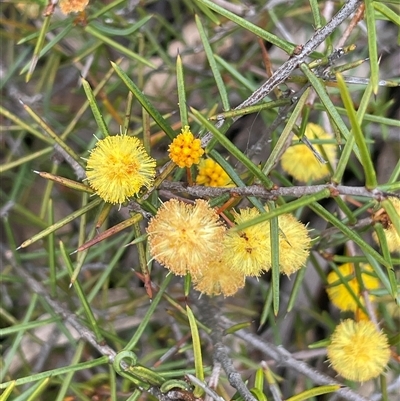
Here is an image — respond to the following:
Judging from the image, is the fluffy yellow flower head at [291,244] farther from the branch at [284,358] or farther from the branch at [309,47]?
the branch at [284,358]

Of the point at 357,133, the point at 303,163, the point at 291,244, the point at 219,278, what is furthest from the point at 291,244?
the point at 303,163

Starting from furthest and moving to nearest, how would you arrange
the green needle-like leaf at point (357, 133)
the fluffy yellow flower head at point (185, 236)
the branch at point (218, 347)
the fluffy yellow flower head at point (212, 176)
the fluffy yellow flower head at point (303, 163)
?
the fluffy yellow flower head at point (303, 163) → the fluffy yellow flower head at point (212, 176) → the branch at point (218, 347) → the fluffy yellow flower head at point (185, 236) → the green needle-like leaf at point (357, 133)

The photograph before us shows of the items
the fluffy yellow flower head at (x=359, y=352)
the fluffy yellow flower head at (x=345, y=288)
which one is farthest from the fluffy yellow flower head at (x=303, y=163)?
the fluffy yellow flower head at (x=359, y=352)

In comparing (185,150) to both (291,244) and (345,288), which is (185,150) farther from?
(345,288)

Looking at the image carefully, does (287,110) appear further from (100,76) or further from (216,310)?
(100,76)

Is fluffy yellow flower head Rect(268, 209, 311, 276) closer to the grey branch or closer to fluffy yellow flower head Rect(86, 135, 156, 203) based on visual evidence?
fluffy yellow flower head Rect(86, 135, 156, 203)

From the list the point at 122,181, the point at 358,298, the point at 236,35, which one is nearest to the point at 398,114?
the point at 236,35
